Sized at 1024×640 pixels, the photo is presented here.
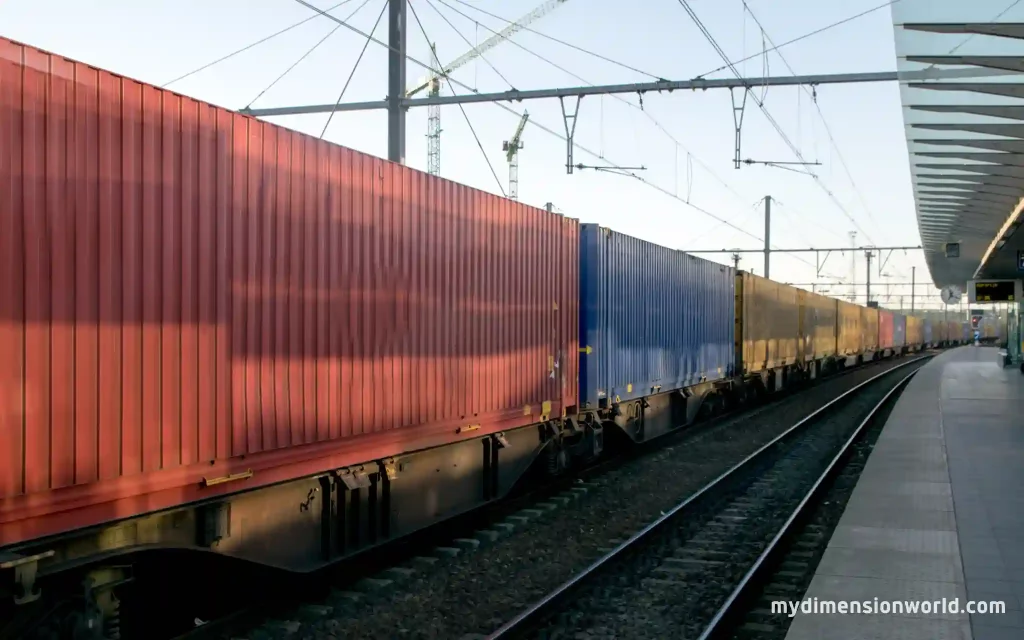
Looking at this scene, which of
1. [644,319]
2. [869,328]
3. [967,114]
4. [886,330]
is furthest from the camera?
[886,330]

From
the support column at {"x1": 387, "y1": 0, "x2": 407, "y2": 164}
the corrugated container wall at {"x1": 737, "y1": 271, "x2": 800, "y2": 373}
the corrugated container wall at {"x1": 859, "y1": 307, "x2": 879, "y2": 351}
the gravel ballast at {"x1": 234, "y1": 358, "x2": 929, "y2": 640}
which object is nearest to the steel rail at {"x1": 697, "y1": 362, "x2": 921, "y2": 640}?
the gravel ballast at {"x1": 234, "y1": 358, "x2": 929, "y2": 640}

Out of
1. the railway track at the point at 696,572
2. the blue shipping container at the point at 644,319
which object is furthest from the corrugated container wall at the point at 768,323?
the railway track at the point at 696,572

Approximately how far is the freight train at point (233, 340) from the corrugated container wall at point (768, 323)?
1071 centimetres

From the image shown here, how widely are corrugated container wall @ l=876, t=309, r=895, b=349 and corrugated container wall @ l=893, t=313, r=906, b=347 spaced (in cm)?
125

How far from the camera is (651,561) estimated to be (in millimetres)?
7699

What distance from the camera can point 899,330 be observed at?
5794 centimetres

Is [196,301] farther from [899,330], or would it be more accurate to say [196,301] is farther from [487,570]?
[899,330]

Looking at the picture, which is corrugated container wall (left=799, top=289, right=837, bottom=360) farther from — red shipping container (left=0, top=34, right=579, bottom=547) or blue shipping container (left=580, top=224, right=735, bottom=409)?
red shipping container (left=0, top=34, right=579, bottom=547)

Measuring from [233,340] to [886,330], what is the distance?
52.0 meters

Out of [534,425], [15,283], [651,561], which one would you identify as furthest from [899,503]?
[15,283]

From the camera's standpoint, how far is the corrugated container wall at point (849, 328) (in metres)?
35.0

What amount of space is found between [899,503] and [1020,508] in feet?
3.70

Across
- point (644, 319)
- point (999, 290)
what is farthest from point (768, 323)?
point (999, 290)

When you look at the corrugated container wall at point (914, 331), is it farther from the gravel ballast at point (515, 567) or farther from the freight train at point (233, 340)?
the freight train at point (233, 340)
